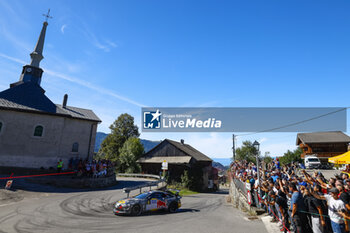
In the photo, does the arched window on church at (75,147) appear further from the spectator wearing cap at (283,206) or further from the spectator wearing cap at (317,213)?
the spectator wearing cap at (317,213)

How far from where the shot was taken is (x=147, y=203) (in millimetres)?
11445

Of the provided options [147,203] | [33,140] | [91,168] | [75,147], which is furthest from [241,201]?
[33,140]

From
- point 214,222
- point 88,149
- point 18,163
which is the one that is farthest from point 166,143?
point 214,222

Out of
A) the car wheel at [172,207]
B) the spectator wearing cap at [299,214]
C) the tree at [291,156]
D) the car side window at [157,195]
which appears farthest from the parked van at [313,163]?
the spectator wearing cap at [299,214]

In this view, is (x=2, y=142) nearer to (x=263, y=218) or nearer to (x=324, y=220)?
(x=263, y=218)

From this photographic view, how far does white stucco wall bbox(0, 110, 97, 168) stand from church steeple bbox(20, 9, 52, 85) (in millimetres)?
11888

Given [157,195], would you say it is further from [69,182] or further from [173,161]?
[173,161]

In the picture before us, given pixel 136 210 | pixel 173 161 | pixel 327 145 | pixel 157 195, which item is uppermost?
pixel 327 145

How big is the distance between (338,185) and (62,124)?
89.0 ft

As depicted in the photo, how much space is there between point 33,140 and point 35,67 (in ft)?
50.7

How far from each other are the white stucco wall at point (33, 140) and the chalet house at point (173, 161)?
47.9ft

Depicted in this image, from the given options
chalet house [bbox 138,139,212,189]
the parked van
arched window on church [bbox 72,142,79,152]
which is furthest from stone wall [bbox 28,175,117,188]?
the parked van

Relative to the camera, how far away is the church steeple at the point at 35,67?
3034 cm

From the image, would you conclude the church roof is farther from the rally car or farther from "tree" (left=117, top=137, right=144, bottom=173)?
the rally car
